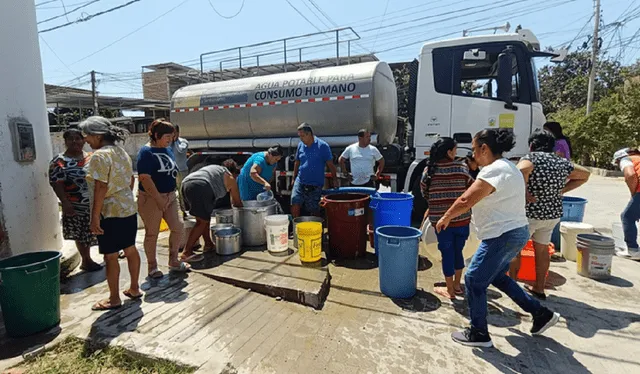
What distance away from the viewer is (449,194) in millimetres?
3268

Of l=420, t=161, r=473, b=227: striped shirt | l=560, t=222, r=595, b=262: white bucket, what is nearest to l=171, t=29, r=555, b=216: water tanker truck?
l=560, t=222, r=595, b=262: white bucket

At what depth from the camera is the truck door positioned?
5035 millimetres

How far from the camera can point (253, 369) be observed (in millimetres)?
2322

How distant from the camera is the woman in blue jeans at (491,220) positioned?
242 cm

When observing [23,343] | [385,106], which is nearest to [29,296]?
[23,343]

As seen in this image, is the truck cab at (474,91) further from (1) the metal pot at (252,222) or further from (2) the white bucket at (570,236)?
(1) the metal pot at (252,222)

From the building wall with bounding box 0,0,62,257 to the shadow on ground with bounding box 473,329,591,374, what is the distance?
4.27m

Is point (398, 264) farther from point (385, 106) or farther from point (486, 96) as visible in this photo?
point (385, 106)

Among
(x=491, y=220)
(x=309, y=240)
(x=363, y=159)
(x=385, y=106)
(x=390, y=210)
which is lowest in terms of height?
(x=309, y=240)

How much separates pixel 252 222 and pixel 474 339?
3.09 meters

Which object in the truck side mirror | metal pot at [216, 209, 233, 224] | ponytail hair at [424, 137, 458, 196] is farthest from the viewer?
metal pot at [216, 209, 233, 224]

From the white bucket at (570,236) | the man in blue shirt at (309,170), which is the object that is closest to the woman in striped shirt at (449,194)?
the man in blue shirt at (309,170)

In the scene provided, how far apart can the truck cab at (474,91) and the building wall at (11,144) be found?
4.83 meters

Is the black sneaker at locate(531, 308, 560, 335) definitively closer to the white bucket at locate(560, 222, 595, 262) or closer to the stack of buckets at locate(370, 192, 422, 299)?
the stack of buckets at locate(370, 192, 422, 299)
